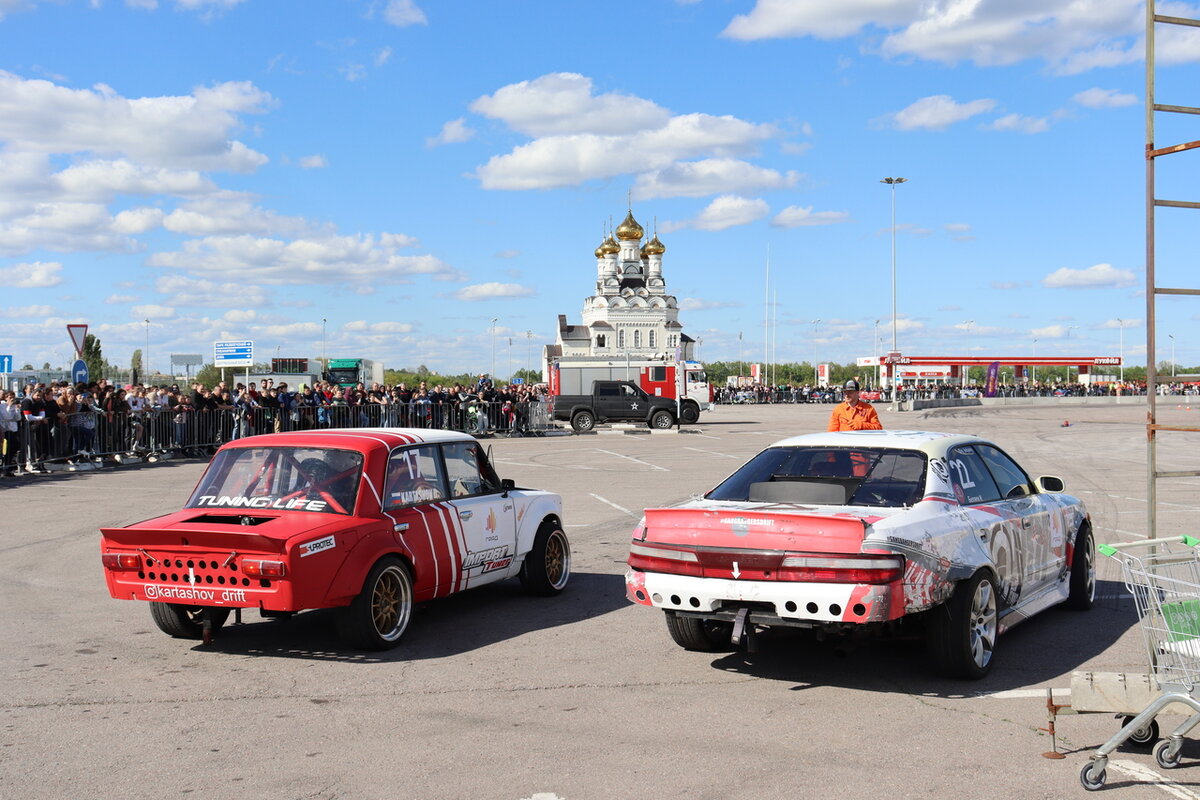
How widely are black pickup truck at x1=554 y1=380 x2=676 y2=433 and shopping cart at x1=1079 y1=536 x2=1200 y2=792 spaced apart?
36308mm

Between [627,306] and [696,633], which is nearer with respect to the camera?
[696,633]

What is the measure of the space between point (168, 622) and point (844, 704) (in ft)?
14.7

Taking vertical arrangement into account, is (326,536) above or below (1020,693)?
above

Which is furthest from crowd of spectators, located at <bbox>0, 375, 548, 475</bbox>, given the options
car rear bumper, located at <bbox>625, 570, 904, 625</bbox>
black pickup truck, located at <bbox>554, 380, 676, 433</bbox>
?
car rear bumper, located at <bbox>625, 570, 904, 625</bbox>

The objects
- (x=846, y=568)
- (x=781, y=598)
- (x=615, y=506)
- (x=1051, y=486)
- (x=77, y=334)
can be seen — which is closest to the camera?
(x=846, y=568)

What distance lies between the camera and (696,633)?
7020mm

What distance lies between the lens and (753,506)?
6598 millimetres

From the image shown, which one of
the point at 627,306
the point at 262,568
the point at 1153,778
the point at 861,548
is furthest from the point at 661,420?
the point at 627,306

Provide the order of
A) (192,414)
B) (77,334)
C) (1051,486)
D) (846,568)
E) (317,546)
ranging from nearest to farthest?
1. (846,568)
2. (317,546)
3. (1051,486)
4. (77,334)
5. (192,414)

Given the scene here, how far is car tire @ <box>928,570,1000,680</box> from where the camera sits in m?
6.14

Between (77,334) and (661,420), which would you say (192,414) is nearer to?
(77,334)

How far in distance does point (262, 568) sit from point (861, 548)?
3500mm

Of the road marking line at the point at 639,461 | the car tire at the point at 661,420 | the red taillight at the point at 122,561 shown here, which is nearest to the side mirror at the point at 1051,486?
the red taillight at the point at 122,561

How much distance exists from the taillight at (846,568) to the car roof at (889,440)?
1362 millimetres
